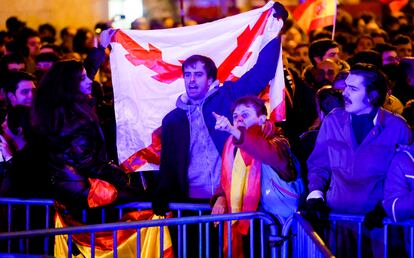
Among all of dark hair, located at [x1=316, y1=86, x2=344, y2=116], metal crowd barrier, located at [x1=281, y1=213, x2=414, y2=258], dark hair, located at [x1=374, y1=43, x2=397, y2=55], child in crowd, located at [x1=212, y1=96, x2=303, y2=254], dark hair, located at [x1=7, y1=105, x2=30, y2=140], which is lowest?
metal crowd barrier, located at [x1=281, y1=213, x2=414, y2=258]

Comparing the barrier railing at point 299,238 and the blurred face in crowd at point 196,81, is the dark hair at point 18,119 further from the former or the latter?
the barrier railing at point 299,238

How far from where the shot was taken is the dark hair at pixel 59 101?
735cm

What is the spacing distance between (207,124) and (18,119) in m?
1.82

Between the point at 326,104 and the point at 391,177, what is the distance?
4.50ft

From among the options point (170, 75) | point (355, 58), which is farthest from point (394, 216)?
point (355, 58)

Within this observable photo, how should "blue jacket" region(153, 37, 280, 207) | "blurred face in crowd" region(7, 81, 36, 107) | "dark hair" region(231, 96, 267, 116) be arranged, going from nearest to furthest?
"dark hair" region(231, 96, 267, 116) → "blue jacket" region(153, 37, 280, 207) → "blurred face in crowd" region(7, 81, 36, 107)

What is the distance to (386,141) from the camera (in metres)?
6.34

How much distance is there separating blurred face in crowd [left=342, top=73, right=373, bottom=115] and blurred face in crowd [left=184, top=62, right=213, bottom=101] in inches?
51.3

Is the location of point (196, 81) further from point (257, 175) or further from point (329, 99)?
point (329, 99)

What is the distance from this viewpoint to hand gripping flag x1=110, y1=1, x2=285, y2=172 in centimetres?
739

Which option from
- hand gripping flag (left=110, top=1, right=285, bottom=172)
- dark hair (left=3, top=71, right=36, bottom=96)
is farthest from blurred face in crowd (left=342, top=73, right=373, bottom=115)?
dark hair (left=3, top=71, right=36, bottom=96)

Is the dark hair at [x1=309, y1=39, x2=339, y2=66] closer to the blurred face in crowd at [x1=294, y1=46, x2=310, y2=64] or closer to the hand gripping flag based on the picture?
the blurred face in crowd at [x1=294, y1=46, x2=310, y2=64]

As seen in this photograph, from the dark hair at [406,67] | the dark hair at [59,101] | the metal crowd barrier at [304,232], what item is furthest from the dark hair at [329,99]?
the dark hair at [406,67]

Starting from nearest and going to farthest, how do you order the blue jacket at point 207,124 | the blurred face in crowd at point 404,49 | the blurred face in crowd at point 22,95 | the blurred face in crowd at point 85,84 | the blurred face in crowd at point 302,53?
the blue jacket at point 207,124 → the blurred face in crowd at point 85,84 → the blurred face in crowd at point 22,95 → the blurred face in crowd at point 404,49 → the blurred face in crowd at point 302,53
